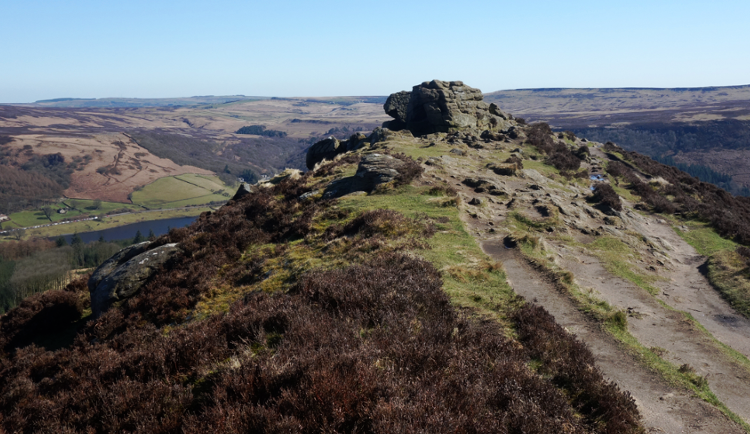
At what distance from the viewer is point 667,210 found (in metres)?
29.4

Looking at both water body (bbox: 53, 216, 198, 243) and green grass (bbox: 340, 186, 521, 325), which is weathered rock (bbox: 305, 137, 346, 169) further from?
water body (bbox: 53, 216, 198, 243)

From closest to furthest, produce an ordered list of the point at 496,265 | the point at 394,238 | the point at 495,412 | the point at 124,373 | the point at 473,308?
the point at 495,412 → the point at 124,373 → the point at 473,308 → the point at 496,265 → the point at 394,238

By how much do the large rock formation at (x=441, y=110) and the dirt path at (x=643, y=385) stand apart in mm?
41232

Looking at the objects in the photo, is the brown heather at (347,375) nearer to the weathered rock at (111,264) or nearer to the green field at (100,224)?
the weathered rock at (111,264)

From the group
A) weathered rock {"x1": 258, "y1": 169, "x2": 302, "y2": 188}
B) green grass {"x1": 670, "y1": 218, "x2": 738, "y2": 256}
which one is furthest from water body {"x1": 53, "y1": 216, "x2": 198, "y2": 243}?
green grass {"x1": 670, "y1": 218, "x2": 738, "y2": 256}

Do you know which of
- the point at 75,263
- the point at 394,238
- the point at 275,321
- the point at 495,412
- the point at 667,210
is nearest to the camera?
the point at 495,412

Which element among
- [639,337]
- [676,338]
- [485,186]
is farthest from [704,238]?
[639,337]

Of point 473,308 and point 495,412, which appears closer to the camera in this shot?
point 495,412

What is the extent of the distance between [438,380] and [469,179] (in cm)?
2182

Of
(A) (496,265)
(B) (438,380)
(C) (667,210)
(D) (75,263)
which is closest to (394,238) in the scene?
(A) (496,265)

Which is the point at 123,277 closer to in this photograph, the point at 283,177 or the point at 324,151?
the point at 283,177

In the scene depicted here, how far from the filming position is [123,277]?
56.6 ft

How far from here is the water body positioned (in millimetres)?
161025

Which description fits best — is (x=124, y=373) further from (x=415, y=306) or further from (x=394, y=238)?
(x=394, y=238)
